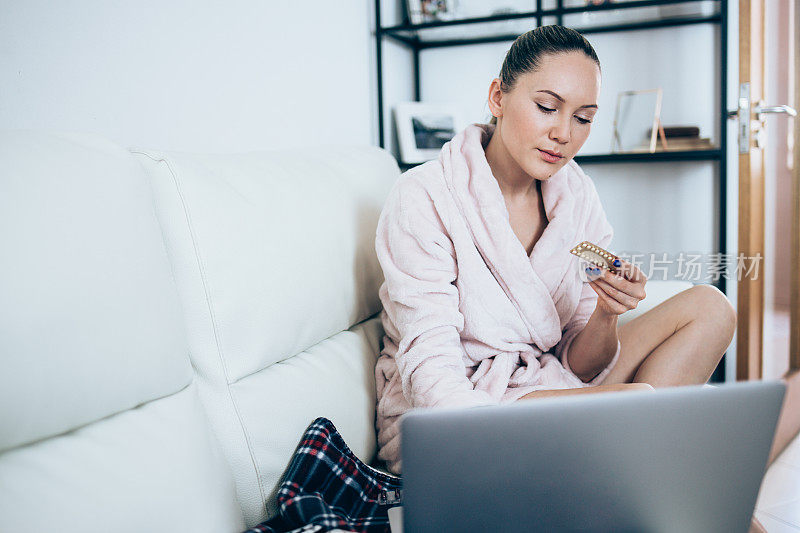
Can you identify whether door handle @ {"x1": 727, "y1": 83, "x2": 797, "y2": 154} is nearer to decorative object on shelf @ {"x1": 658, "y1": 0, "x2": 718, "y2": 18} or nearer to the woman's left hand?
decorative object on shelf @ {"x1": 658, "y1": 0, "x2": 718, "y2": 18}

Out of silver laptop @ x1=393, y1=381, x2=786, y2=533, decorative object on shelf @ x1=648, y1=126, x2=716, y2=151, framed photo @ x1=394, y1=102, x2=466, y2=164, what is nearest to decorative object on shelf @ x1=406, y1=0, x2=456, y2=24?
framed photo @ x1=394, y1=102, x2=466, y2=164

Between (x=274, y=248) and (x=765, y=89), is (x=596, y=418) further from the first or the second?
(x=765, y=89)

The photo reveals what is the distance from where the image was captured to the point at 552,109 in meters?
1.16

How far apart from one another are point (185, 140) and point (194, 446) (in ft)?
2.27

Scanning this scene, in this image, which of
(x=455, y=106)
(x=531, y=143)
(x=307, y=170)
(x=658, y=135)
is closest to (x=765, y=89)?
(x=658, y=135)

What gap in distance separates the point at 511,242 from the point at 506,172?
183 millimetres

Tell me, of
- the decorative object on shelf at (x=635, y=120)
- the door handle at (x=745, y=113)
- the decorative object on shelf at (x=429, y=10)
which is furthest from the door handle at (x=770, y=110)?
the decorative object on shelf at (x=429, y=10)

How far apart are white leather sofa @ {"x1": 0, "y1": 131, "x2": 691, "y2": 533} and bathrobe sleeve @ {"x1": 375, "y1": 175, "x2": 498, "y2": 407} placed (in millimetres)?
114

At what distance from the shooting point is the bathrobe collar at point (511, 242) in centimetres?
119

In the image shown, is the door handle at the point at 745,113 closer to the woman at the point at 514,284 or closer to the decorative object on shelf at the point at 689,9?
the decorative object on shelf at the point at 689,9

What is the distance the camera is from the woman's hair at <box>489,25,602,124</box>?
3.80 ft

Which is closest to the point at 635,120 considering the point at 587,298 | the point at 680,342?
the point at 587,298

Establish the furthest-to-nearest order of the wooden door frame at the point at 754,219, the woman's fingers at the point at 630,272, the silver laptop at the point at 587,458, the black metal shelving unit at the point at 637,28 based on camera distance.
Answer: the black metal shelving unit at the point at 637,28, the wooden door frame at the point at 754,219, the woman's fingers at the point at 630,272, the silver laptop at the point at 587,458

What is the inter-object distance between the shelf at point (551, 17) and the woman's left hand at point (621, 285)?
4.48ft
